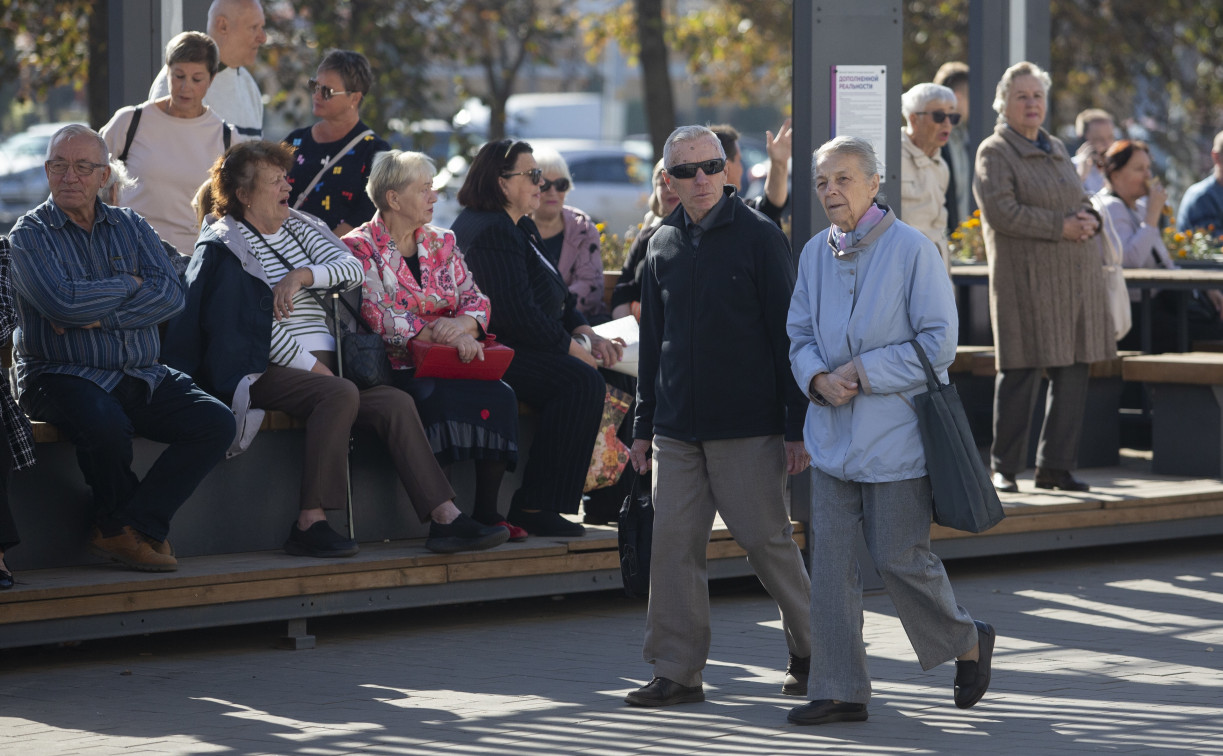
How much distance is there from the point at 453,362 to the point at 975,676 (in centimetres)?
272

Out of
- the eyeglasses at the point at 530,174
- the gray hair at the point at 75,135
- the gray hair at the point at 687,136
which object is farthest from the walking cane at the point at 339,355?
the gray hair at the point at 687,136

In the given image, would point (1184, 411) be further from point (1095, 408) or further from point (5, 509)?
point (5, 509)

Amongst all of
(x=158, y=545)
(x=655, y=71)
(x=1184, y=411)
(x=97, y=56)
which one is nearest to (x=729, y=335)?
(x=158, y=545)

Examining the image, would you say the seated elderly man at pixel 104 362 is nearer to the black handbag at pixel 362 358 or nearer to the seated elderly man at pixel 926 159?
the black handbag at pixel 362 358

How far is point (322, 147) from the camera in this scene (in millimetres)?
8664

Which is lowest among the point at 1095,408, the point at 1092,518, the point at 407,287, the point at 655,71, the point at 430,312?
the point at 1092,518

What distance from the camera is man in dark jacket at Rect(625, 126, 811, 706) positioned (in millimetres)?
6105

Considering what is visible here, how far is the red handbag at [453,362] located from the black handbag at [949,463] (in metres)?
2.42

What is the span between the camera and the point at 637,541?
256 inches

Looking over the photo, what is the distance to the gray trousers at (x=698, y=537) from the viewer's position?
6141 millimetres

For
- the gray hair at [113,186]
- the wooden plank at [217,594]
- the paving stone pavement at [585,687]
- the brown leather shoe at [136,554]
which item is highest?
the gray hair at [113,186]

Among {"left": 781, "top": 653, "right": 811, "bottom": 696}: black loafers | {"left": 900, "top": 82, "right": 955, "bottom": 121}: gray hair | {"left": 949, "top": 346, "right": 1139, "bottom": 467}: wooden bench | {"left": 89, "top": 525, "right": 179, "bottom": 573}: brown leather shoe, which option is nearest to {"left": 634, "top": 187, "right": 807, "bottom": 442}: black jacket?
{"left": 781, "top": 653, "right": 811, "bottom": 696}: black loafers

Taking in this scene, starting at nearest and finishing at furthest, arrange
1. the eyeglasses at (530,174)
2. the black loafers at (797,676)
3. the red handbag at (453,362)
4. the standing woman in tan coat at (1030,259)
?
the black loafers at (797,676)
the red handbag at (453,362)
the eyeglasses at (530,174)
the standing woman in tan coat at (1030,259)

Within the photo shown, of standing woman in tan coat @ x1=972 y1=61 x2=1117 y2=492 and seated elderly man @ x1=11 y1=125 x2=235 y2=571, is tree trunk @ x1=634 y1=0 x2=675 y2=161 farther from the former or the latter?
seated elderly man @ x1=11 y1=125 x2=235 y2=571
